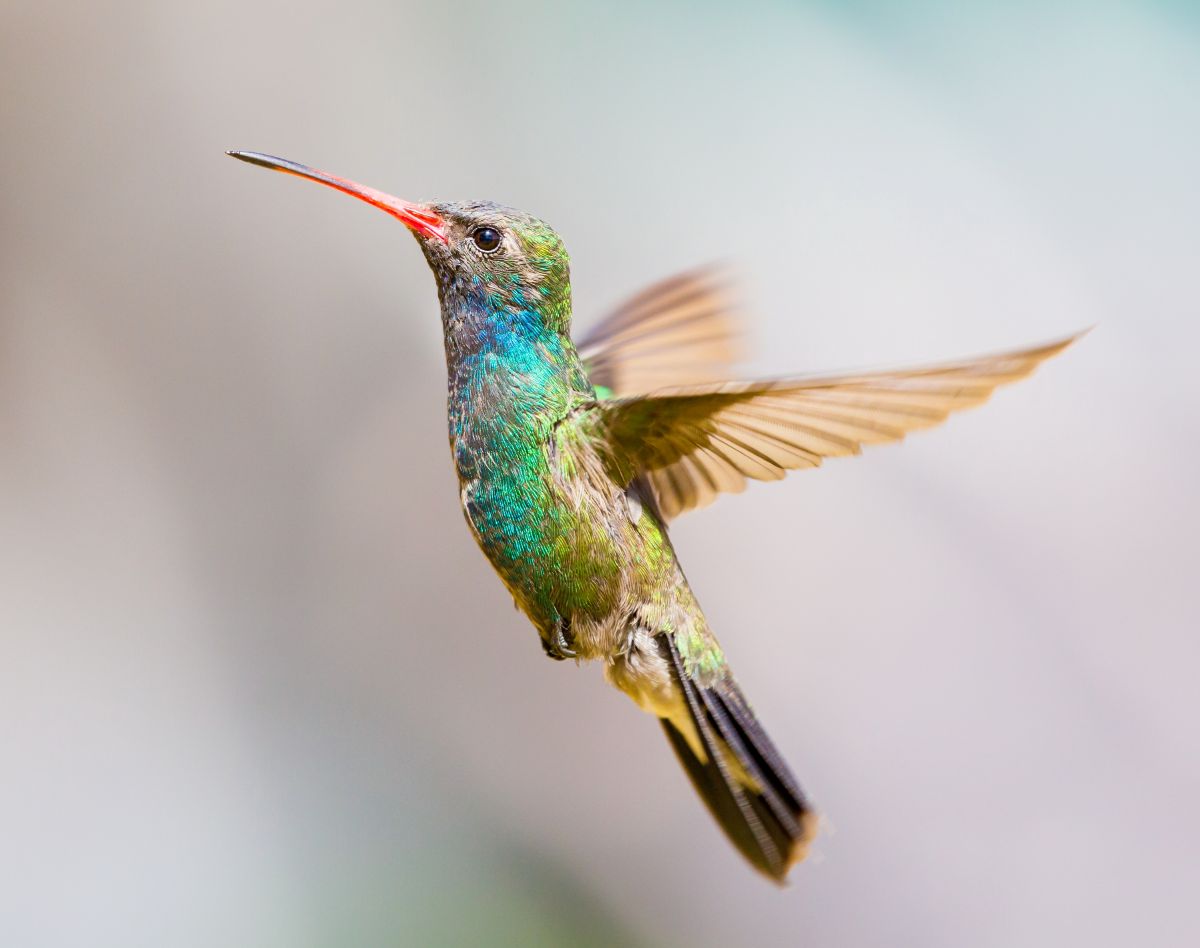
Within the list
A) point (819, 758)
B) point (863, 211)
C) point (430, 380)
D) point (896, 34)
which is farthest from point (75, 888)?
point (896, 34)

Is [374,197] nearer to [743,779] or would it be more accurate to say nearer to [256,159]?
[256,159]

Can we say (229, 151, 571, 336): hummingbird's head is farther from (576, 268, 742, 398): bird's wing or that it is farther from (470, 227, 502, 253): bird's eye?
(576, 268, 742, 398): bird's wing

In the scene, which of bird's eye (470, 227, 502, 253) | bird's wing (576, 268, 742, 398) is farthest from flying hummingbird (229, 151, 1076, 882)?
bird's wing (576, 268, 742, 398)

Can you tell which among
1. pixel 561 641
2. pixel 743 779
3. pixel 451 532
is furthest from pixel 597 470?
pixel 451 532

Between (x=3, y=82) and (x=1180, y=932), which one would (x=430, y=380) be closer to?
(x=3, y=82)

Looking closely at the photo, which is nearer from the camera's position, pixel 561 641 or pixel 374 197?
pixel 374 197

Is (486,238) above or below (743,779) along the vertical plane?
above

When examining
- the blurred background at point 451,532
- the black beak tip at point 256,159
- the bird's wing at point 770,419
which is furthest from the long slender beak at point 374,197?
the blurred background at point 451,532
